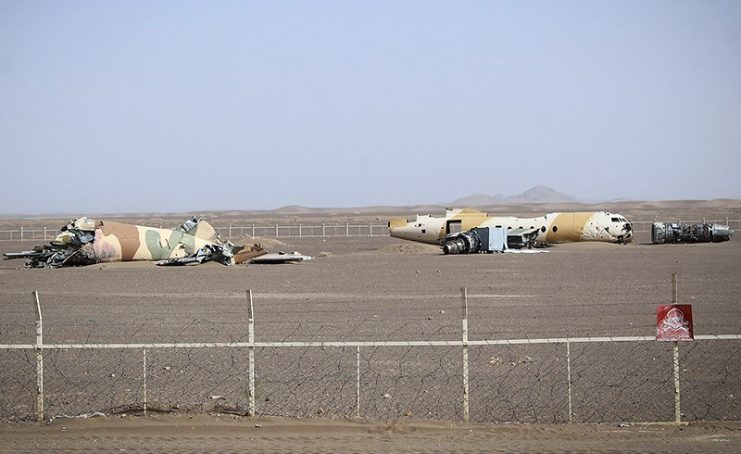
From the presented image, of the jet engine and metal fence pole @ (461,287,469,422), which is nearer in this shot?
metal fence pole @ (461,287,469,422)

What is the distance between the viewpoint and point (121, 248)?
119ft

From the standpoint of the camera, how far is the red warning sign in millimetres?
12008

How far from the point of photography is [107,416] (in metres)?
12.2

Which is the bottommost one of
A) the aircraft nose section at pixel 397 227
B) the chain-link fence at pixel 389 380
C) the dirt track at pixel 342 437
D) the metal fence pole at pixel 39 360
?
the dirt track at pixel 342 437

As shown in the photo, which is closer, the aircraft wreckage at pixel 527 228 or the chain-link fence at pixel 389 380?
the chain-link fence at pixel 389 380

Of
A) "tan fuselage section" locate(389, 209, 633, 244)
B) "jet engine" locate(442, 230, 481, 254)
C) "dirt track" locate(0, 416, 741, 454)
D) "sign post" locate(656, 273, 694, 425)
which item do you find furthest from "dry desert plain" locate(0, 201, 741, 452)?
"tan fuselage section" locate(389, 209, 633, 244)

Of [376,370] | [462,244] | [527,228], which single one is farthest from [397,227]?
[376,370]

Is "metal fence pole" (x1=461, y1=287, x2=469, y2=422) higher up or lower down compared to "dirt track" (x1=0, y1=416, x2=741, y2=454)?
higher up

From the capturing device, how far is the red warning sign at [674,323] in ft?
39.4

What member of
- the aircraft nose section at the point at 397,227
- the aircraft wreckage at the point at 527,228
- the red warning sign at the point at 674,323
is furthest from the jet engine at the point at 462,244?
the red warning sign at the point at 674,323

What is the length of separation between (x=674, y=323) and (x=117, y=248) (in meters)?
27.7

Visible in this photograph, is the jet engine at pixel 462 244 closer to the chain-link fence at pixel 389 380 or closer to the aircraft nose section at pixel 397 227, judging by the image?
the aircraft nose section at pixel 397 227

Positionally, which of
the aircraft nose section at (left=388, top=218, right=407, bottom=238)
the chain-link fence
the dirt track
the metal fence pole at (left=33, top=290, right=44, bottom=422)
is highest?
the aircraft nose section at (left=388, top=218, right=407, bottom=238)

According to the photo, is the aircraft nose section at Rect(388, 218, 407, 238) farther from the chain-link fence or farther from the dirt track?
the dirt track
